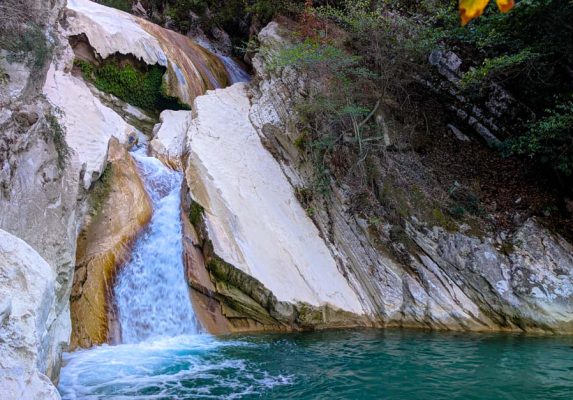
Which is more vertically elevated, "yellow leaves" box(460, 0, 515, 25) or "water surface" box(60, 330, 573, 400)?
"yellow leaves" box(460, 0, 515, 25)

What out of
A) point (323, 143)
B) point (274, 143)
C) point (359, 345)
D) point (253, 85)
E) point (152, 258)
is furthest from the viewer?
point (253, 85)

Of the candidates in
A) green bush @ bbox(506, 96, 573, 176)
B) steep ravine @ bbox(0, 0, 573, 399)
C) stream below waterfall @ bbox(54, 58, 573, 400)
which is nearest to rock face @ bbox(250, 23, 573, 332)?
steep ravine @ bbox(0, 0, 573, 399)

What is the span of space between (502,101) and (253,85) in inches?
312

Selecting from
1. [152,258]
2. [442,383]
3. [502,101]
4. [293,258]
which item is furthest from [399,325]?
[502,101]

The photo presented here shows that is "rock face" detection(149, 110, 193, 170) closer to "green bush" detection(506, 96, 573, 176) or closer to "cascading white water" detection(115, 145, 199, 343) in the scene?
"cascading white water" detection(115, 145, 199, 343)

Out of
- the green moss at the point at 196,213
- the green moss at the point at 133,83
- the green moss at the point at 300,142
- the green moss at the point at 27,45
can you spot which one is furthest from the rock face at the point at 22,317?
the green moss at the point at 133,83

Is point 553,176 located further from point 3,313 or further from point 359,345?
point 3,313

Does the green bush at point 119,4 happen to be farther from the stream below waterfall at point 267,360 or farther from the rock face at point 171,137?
the stream below waterfall at point 267,360

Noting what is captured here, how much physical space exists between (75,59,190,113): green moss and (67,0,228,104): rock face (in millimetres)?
241

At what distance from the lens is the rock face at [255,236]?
9.16 meters

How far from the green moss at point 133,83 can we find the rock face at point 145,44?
241 mm

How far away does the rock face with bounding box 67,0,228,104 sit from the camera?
1316 cm

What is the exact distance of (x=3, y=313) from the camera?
3.07 metres

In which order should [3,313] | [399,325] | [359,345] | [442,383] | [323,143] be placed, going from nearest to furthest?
1. [3,313]
2. [442,383]
3. [359,345]
4. [399,325]
5. [323,143]
